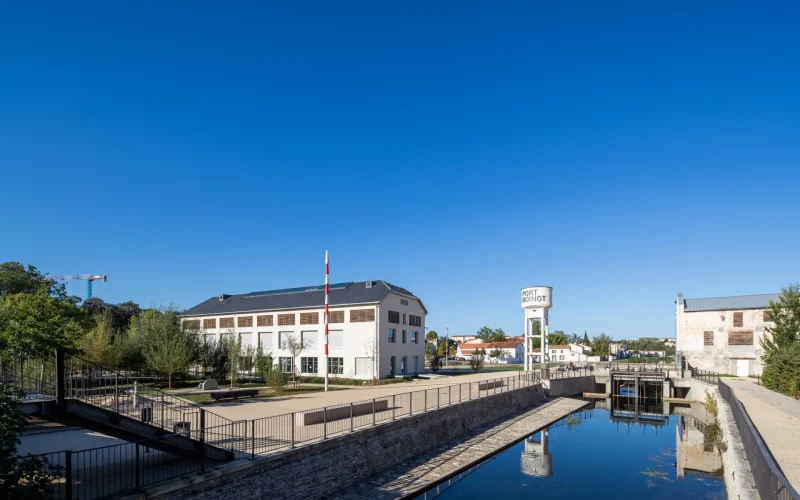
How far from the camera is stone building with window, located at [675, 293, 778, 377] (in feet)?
191

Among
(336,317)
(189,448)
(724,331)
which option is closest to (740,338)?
(724,331)

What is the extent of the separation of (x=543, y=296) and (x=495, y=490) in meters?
35.8

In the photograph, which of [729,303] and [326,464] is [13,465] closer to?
[326,464]

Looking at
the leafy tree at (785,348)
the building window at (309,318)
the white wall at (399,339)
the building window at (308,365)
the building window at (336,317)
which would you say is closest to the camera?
the leafy tree at (785,348)

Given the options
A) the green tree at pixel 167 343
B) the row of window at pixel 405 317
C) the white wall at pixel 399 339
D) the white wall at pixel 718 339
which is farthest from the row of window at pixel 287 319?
the white wall at pixel 718 339

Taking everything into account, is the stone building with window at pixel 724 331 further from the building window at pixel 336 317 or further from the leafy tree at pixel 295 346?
the leafy tree at pixel 295 346

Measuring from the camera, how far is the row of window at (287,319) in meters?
52.5

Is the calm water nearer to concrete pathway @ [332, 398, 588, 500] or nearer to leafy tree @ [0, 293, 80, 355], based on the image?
concrete pathway @ [332, 398, 588, 500]

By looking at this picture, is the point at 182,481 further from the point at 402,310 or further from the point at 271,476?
the point at 402,310

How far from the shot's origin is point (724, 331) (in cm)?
6016

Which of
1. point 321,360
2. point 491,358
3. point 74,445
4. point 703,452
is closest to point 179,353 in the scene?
point 321,360

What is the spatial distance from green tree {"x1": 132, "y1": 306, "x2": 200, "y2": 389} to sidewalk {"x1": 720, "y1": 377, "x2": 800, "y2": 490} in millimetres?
37015

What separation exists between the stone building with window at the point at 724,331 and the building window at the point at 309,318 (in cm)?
4314

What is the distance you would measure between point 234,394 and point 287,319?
2630 centimetres
